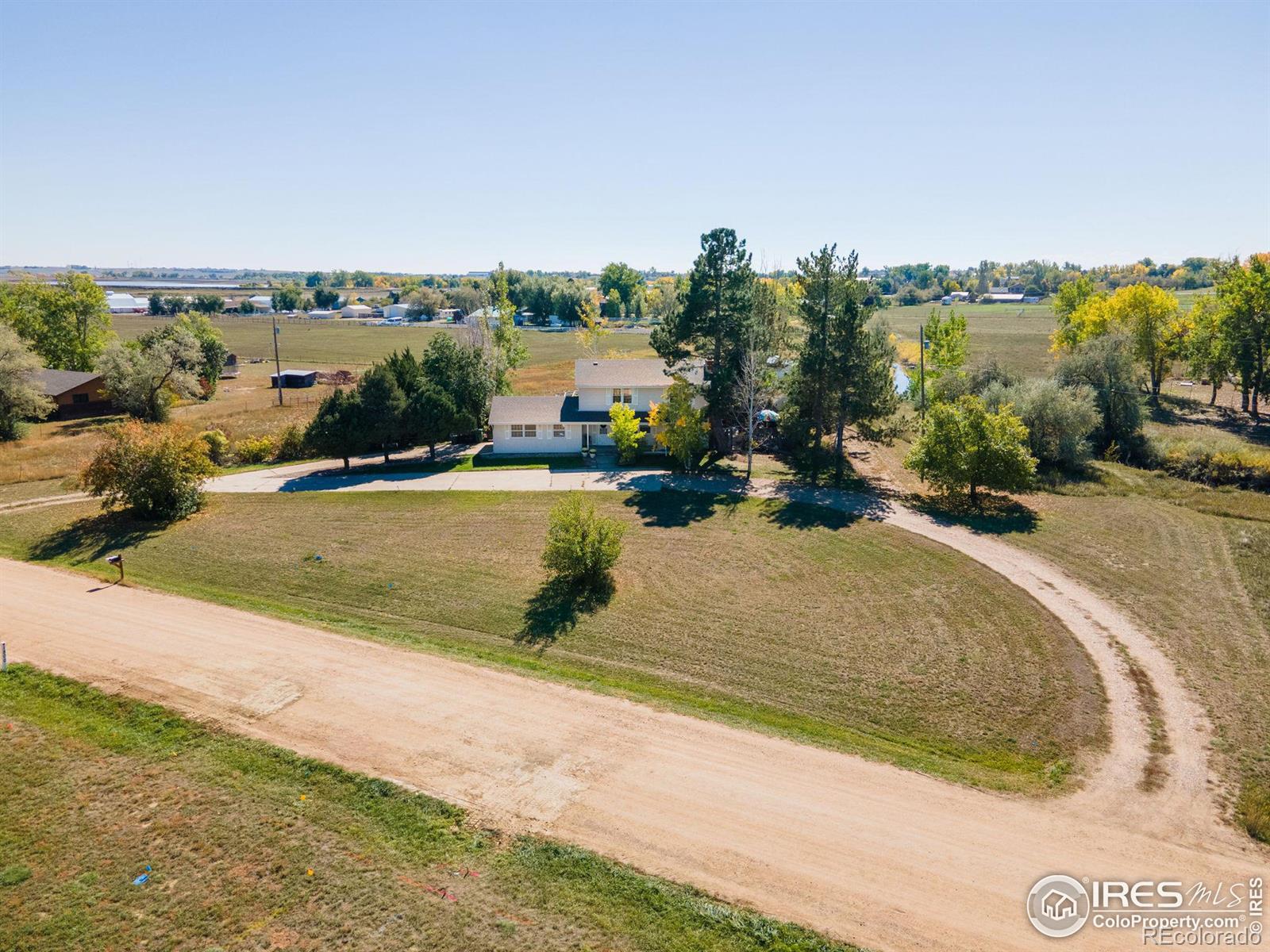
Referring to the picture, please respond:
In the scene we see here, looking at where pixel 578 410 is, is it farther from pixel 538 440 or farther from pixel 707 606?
pixel 707 606

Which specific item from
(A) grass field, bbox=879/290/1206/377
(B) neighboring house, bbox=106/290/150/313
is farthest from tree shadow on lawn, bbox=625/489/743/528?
(B) neighboring house, bbox=106/290/150/313

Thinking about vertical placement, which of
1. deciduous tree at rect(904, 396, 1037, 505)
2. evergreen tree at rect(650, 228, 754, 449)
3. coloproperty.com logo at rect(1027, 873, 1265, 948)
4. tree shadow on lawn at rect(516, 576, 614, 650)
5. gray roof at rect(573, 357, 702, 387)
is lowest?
coloproperty.com logo at rect(1027, 873, 1265, 948)

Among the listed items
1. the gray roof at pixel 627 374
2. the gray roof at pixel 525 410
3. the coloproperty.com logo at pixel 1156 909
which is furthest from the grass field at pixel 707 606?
the gray roof at pixel 627 374

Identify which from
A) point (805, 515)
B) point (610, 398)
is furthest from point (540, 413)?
point (805, 515)

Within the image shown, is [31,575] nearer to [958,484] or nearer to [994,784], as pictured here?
[994,784]

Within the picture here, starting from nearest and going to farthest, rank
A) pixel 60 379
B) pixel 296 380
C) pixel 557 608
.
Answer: pixel 557 608
pixel 60 379
pixel 296 380

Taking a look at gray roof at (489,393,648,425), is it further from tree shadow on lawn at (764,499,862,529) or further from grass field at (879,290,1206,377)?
grass field at (879,290,1206,377)
